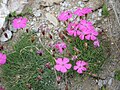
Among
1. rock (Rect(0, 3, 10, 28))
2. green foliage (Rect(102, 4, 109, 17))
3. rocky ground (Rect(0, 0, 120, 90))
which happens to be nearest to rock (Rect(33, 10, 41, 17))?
rocky ground (Rect(0, 0, 120, 90))

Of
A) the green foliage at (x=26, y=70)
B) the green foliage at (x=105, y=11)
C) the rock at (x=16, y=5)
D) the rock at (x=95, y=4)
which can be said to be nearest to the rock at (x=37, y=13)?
the rock at (x=16, y=5)

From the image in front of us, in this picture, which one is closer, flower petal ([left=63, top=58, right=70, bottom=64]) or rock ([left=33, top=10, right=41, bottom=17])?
flower petal ([left=63, top=58, right=70, bottom=64])

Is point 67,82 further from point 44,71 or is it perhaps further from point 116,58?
point 116,58

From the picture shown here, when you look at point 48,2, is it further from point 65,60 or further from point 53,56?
point 65,60

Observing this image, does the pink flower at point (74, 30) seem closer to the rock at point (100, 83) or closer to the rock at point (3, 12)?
the rock at point (100, 83)

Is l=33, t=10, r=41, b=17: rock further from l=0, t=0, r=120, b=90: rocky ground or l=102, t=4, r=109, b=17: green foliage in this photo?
l=102, t=4, r=109, b=17: green foliage

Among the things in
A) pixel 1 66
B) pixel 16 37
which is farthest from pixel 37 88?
pixel 16 37

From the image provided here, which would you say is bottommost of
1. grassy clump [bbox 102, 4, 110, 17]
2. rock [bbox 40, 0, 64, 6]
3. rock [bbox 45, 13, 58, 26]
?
rock [bbox 45, 13, 58, 26]
